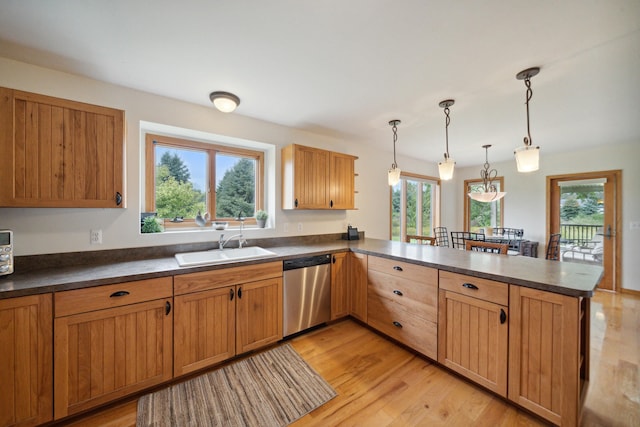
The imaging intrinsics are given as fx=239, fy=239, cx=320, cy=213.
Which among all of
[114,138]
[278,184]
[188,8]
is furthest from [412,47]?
[114,138]

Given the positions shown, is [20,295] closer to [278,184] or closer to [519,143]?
[278,184]

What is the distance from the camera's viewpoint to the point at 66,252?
184 cm

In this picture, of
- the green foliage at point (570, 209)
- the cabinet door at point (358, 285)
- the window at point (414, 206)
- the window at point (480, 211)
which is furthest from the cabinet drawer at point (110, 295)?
the green foliage at point (570, 209)

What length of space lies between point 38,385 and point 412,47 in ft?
9.96

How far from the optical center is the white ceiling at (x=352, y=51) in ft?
4.18

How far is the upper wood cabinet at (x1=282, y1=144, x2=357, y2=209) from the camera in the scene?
281 centimetres

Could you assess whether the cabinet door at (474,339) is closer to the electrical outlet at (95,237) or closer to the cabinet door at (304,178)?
the cabinet door at (304,178)

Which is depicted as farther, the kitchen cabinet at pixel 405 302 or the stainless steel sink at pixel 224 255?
the stainless steel sink at pixel 224 255

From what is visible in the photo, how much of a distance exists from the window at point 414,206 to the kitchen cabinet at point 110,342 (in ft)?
11.9

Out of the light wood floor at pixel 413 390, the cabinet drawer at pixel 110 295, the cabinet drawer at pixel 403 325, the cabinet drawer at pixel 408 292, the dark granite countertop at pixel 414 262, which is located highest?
the dark granite countertop at pixel 414 262

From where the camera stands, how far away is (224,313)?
1967 millimetres

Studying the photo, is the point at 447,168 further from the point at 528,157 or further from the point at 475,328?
the point at 475,328

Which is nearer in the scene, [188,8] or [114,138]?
[188,8]

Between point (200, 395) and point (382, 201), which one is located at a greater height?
point (382, 201)
